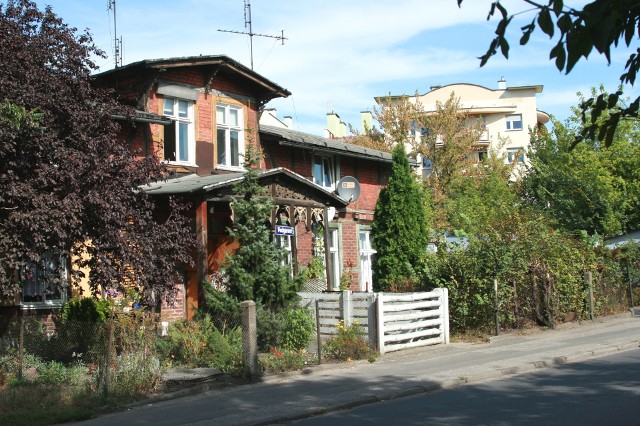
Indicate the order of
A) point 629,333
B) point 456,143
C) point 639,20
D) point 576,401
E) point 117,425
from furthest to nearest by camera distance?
1. point 456,143
2. point 629,333
3. point 576,401
4. point 117,425
5. point 639,20

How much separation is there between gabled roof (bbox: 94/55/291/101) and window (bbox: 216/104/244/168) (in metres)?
0.83

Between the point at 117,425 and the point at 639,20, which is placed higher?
the point at 639,20

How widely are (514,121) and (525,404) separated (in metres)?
53.8

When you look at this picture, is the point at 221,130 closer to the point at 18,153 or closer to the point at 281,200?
the point at 281,200

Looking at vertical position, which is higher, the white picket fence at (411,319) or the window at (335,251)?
the window at (335,251)

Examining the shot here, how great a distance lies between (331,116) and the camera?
195 feet

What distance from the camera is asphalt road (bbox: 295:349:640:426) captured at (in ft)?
29.5

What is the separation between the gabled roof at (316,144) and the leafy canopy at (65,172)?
8.79 metres

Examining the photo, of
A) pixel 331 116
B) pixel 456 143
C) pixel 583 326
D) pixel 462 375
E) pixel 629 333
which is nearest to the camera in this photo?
pixel 462 375

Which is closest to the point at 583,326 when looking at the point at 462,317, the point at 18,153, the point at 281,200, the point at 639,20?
the point at 462,317

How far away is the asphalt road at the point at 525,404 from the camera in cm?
900

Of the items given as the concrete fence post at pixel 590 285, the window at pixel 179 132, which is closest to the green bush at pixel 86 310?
the window at pixel 179 132

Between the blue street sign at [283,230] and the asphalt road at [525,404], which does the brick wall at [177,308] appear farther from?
the asphalt road at [525,404]

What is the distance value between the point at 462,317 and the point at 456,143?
25411 millimetres
